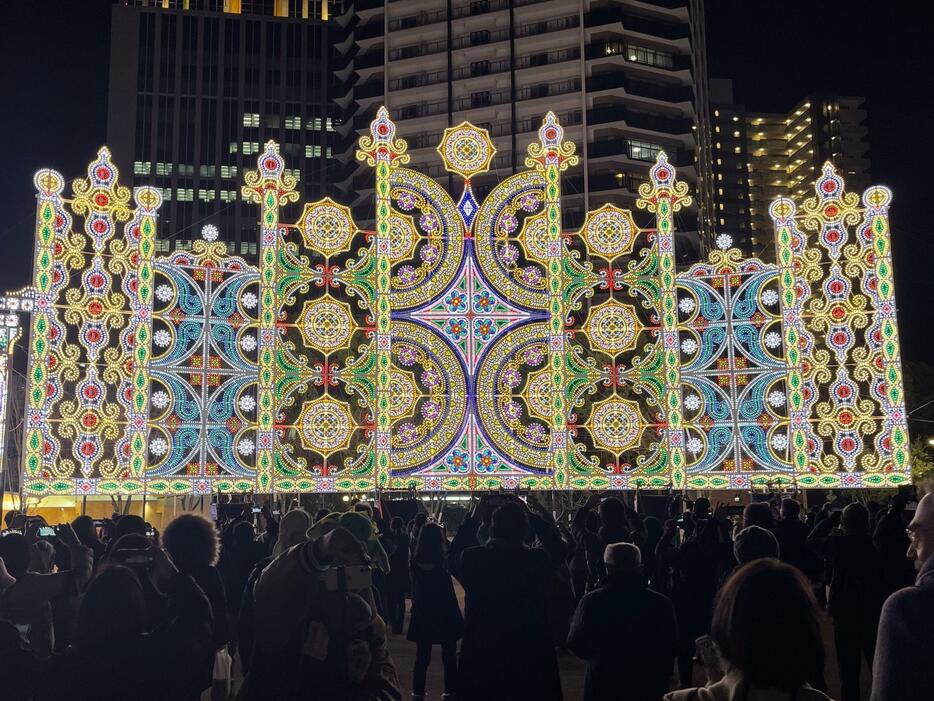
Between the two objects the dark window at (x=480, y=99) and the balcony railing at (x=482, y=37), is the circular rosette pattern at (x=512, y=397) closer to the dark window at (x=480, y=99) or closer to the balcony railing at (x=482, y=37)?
the dark window at (x=480, y=99)

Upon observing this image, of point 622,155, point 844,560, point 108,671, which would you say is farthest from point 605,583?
point 622,155

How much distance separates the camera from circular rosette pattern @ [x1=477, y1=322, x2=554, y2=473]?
66.6 feet

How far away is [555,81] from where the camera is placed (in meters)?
63.8

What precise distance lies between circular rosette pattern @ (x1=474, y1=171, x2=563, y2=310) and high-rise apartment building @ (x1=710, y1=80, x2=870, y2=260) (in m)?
92.0

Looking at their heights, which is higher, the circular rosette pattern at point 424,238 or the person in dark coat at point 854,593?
the circular rosette pattern at point 424,238

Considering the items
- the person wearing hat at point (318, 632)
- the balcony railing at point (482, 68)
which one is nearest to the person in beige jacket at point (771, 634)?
the person wearing hat at point (318, 632)

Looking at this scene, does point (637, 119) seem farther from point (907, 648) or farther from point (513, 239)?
point (907, 648)

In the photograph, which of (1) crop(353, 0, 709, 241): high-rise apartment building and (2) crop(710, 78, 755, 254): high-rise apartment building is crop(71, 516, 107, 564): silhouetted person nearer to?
(1) crop(353, 0, 709, 241): high-rise apartment building

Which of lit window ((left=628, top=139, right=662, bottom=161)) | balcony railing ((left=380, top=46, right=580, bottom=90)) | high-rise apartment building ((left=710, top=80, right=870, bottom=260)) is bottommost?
lit window ((left=628, top=139, right=662, bottom=161))

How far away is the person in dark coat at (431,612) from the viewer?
8905 mm

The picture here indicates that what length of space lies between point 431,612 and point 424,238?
40.9 ft

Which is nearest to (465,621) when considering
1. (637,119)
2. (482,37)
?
(637,119)

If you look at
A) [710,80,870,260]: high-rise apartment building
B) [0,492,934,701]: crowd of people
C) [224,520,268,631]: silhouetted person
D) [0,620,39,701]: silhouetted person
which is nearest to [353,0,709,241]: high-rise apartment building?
[710,80,870,260]: high-rise apartment building

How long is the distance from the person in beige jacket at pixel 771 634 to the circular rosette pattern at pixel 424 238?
1753cm
